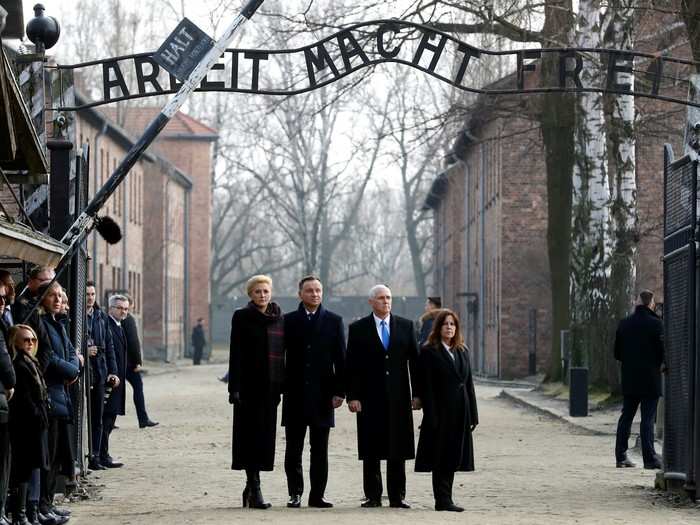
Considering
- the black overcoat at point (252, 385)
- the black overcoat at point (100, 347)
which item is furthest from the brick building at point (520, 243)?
the black overcoat at point (252, 385)

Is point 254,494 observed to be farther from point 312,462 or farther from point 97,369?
point 97,369

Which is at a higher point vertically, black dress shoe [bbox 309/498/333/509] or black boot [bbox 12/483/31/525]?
black boot [bbox 12/483/31/525]

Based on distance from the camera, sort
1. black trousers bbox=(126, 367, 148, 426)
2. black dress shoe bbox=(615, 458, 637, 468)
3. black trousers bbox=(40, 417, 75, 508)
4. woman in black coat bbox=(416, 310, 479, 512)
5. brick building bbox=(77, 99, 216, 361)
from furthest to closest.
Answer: brick building bbox=(77, 99, 216, 361)
black trousers bbox=(126, 367, 148, 426)
black dress shoe bbox=(615, 458, 637, 468)
woman in black coat bbox=(416, 310, 479, 512)
black trousers bbox=(40, 417, 75, 508)

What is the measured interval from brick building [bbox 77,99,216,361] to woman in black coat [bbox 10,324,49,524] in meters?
41.8

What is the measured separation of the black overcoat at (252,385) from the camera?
14.2 m

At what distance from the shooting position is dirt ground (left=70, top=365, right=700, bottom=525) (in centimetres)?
1313

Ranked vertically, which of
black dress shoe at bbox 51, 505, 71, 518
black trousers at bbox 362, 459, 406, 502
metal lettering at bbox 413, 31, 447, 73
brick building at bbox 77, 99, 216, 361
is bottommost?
black dress shoe at bbox 51, 505, 71, 518

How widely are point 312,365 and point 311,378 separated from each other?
0.11 m

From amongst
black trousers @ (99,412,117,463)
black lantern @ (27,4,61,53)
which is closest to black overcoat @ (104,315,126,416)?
black trousers @ (99,412,117,463)

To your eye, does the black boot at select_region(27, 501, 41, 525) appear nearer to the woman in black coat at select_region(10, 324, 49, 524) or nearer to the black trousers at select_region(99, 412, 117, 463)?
the woman in black coat at select_region(10, 324, 49, 524)

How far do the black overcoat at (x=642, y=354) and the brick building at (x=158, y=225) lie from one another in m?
36.8

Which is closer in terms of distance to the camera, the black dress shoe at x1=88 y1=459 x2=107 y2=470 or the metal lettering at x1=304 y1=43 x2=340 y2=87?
the metal lettering at x1=304 y1=43 x2=340 y2=87

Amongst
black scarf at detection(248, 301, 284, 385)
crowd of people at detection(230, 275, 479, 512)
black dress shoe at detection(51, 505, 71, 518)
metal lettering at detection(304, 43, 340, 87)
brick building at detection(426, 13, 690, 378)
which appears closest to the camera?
black dress shoe at detection(51, 505, 71, 518)

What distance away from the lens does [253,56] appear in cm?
1634
